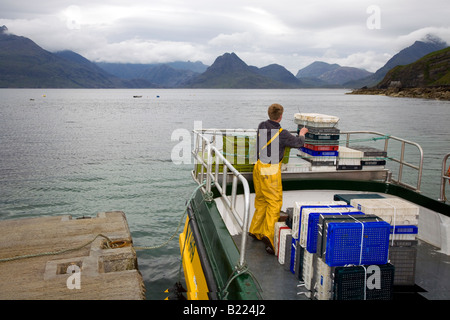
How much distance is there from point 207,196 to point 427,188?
15.2 m

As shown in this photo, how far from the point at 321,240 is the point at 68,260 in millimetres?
4222

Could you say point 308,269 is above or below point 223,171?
below

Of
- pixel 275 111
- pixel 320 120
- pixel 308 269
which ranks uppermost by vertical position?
pixel 275 111

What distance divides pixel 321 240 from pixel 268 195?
137cm

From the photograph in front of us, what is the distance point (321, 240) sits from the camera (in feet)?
13.2

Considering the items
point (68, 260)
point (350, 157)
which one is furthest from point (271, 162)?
point (68, 260)

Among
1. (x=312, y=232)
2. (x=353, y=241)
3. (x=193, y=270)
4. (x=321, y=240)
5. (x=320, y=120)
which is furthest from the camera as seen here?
(x=320, y=120)

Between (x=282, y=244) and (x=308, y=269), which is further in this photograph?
(x=282, y=244)

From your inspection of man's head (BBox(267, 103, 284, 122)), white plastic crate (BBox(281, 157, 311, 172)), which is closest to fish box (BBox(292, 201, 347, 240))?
man's head (BBox(267, 103, 284, 122))

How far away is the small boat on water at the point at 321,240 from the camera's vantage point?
391 cm

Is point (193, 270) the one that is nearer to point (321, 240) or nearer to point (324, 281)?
point (324, 281)

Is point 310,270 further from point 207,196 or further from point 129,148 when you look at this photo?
point 129,148

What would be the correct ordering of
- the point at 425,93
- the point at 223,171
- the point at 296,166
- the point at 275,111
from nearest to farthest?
1. the point at 275,111
2. the point at 223,171
3. the point at 296,166
4. the point at 425,93

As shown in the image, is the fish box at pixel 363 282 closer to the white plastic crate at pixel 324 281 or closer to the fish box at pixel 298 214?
the white plastic crate at pixel 324 281
